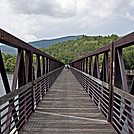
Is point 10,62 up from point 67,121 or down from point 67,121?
up

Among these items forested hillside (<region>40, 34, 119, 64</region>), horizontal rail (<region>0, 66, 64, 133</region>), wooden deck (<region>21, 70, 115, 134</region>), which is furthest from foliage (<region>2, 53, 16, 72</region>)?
forested hillside (<region>40, 34, 119, 64</region>)

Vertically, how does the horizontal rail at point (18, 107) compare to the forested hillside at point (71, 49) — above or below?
below

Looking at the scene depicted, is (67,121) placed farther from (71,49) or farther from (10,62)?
(71,49)

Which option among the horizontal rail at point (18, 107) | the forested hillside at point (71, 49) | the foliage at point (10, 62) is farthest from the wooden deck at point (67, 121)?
the forested hillside at point (71, 49)

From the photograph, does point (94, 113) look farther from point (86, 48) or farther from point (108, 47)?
point (86, 48)

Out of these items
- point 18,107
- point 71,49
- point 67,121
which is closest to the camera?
point 67,121

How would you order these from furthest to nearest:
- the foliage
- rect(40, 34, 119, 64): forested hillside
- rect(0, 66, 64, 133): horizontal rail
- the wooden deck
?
rect(40, 34, 119, 64): forested hillside < the foliage < the wooden deck < rect(0, 66, 64, 133): horizontal rail

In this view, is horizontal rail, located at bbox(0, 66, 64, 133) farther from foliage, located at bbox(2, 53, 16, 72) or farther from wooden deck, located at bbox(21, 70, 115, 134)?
foliage, located at bbox(2, 53, 16, 72)

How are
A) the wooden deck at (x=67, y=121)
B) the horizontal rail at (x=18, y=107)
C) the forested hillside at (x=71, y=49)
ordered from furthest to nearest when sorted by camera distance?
1. the forested hillside at (x=71, y=49)
2. the wooden deck at (x=67, y=121)
3. the horizontal rail at (x=18, y=107)

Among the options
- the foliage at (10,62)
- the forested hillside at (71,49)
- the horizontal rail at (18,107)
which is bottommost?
the horizontal rail at (18,107)

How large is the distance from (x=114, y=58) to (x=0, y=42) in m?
1.91

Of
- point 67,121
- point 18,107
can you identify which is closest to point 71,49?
point 18,107

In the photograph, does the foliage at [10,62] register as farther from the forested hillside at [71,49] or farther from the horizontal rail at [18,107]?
the forested hillside at [71,49]

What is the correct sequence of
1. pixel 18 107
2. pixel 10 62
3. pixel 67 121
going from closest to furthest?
pixel 67 121, pixel 18 107, pixel 10 62
